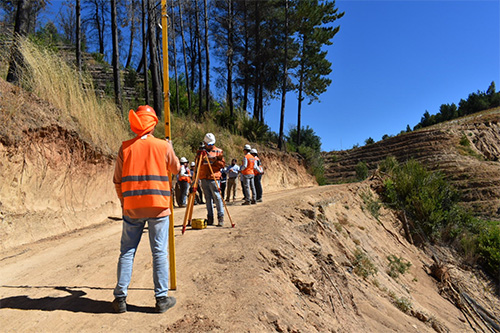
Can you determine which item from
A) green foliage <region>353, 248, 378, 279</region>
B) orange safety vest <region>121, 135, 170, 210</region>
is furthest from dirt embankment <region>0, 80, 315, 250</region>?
green foliage <region>353, 248, 378, 279</region>

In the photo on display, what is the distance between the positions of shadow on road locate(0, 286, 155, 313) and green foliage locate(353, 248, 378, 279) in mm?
6083

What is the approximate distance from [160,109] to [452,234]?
1705 centimetres

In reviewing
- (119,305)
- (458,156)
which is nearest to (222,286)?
(119,305)

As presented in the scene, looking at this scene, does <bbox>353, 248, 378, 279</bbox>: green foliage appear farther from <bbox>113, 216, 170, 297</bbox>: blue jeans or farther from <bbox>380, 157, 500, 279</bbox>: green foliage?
<bbox>380, 157, 500, 279</bbox>: green foliage

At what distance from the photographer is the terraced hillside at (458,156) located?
32781 millimetres

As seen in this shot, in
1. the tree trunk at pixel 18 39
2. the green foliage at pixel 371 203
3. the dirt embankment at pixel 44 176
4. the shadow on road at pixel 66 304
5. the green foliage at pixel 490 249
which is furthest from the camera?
the green foliage at pixel 490 249

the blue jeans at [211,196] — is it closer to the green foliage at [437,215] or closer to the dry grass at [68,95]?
the dry grass at [68,95]

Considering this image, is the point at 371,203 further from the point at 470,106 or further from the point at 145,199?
the point at 470,106

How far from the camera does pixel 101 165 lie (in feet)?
34.5

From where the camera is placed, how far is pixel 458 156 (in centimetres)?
4034

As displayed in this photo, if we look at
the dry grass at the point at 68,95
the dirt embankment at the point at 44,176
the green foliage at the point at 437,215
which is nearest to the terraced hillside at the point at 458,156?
the green foliage at the point at 437,215

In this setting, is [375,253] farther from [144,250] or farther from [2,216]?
[2,216]

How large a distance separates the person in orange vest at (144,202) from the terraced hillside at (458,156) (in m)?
31.9

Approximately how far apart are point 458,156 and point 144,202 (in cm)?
4479
